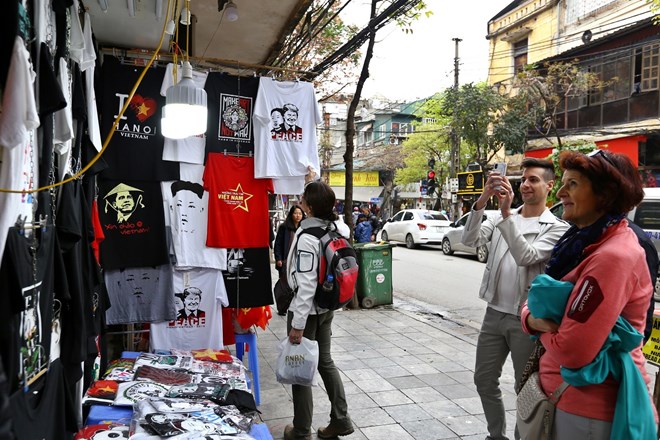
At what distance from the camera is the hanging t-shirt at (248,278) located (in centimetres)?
457

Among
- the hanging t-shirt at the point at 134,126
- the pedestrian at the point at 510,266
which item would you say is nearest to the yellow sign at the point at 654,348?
the pedestrian at the point at 510,266

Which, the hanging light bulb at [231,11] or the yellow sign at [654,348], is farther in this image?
the hanging light bulb at [231,11]

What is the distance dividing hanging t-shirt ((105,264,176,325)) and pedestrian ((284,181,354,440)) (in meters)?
1.28

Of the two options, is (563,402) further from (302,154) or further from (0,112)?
(302,154)

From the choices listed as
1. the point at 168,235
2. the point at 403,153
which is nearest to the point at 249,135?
the point at 168,235

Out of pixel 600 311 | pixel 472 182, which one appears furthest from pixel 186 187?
pixel 472 182

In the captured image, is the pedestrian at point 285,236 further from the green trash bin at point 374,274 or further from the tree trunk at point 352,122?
the green trash bin at point 374,274

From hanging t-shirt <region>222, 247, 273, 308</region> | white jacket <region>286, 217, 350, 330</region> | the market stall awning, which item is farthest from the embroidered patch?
the market stall awning

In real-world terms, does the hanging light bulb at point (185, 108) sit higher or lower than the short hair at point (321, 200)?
higher

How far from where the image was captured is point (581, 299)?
6.14 ft

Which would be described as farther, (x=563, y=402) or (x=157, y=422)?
(x=157, y=422)

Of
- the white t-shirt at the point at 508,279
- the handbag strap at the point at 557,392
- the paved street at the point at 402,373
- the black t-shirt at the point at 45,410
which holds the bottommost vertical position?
the paved street at the point at 402,373

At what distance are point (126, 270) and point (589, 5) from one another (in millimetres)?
21109

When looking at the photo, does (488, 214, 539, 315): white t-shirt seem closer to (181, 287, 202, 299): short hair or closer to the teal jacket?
the teal jacket
